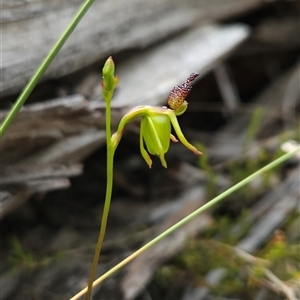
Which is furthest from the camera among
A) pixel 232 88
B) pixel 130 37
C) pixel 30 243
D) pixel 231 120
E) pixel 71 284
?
pixel 232 88

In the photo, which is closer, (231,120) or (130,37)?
(130,37)

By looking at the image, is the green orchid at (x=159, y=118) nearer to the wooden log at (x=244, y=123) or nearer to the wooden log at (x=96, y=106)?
the wooden log at (x=96, y=106)

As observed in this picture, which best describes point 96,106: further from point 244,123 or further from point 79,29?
point 244,123

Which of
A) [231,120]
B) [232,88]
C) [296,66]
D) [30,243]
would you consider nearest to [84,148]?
[30,243]

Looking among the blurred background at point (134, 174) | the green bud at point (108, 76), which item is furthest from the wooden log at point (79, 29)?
the green bud at point (108, 76)

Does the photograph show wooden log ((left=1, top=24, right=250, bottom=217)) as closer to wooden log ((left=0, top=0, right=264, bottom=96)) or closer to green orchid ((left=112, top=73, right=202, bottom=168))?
wooden log ((left=0, top=0, right=264, bottom=96))

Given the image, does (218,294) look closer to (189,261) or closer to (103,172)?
(189,261)

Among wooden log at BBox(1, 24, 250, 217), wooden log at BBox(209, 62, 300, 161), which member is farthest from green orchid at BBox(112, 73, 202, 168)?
wooden log at BBox(209, 62, 300, 161)
